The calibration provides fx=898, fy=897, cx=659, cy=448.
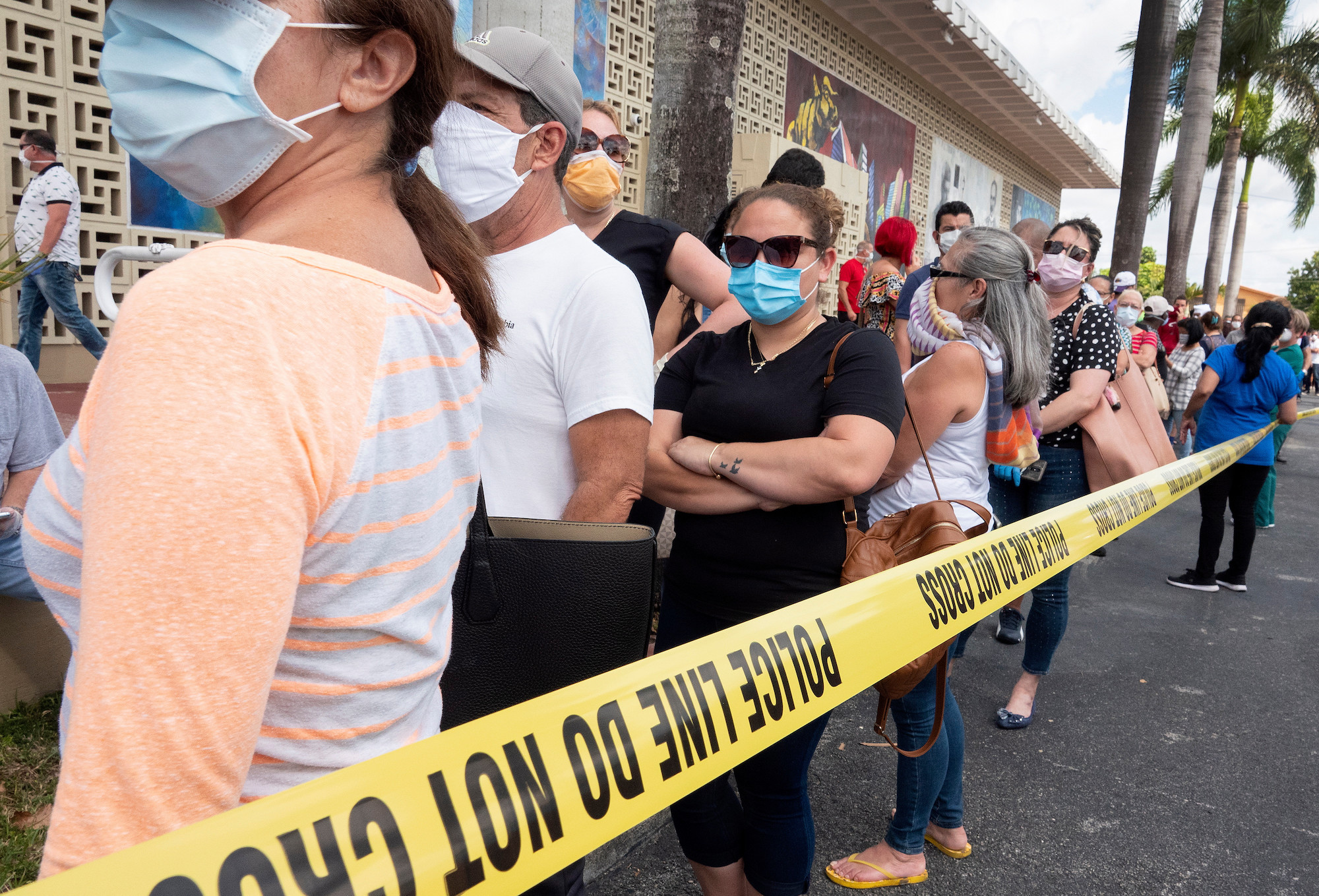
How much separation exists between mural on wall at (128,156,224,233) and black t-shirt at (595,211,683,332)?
490 cm

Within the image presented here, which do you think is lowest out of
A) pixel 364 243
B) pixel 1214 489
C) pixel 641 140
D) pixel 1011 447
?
pixel 1214 489

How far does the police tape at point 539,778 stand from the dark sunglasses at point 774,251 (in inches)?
37.2

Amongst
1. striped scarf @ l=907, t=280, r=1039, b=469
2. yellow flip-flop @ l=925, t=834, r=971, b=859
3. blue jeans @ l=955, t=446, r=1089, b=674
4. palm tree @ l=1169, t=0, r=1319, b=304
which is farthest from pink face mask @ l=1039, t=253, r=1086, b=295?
palm tree @ l=1169, t=0, r=1319, b=304

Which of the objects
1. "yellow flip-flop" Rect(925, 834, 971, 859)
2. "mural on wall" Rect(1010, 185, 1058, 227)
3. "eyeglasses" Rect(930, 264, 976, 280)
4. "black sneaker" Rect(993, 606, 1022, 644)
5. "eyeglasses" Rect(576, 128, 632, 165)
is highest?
"mural on wall" Rect(1010, 185, 1058, 227)

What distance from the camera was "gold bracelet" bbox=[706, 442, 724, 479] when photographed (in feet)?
7.29

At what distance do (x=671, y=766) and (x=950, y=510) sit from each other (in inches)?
57.9

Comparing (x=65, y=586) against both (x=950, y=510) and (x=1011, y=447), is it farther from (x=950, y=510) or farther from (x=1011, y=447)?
(x=1011, y=447)

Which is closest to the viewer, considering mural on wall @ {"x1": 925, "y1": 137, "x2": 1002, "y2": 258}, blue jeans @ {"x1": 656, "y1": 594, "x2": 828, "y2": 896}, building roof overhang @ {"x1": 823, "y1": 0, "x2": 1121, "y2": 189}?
blue jeans @ {"x1": 656, "y1": 594, "x2": 828, "y2": 896}

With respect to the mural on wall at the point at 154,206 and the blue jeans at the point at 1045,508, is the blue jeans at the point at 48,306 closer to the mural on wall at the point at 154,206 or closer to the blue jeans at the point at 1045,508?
the mural on wall at the point at 154,206

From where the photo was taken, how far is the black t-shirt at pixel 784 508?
85.4 inches

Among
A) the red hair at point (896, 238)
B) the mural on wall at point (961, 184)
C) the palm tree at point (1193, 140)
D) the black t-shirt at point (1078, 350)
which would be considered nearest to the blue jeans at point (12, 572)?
the black t-shirt at point (1078, 350)

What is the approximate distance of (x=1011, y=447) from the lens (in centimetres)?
288

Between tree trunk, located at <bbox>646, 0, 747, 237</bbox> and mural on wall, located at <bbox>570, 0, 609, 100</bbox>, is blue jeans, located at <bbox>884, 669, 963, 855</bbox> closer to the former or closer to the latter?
tree trunk, located at <bbox>646, 0, 747, 237</bbox>

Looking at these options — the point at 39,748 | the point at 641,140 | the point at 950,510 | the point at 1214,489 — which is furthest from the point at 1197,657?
the point at 641,140
